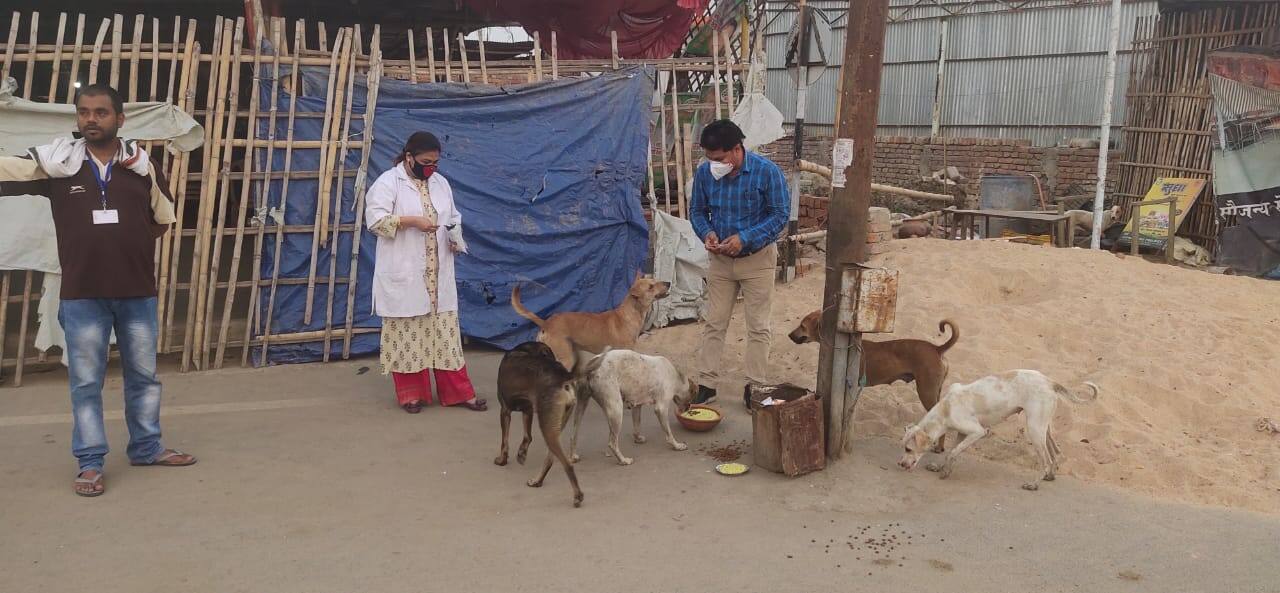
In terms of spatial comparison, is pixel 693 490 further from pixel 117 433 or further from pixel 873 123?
pixel 117 433

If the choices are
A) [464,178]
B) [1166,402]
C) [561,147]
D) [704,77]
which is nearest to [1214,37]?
[704,77]

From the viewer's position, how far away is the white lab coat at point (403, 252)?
5410 millimetres

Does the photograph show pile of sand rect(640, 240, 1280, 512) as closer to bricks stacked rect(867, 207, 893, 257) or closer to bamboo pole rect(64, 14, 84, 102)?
bricks stacked rect(867, 207, 893, 257)

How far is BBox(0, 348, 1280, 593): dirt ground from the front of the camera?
339 cm

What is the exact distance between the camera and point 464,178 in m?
7.05

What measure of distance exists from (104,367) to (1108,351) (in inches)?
237

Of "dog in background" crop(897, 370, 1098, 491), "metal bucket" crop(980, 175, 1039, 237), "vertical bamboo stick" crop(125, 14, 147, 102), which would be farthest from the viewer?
"metal bucket" crop(980, 175, 1039, 237)

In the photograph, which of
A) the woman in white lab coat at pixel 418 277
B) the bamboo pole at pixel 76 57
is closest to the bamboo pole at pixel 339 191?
the woman in white lab coat at pixel 418 277

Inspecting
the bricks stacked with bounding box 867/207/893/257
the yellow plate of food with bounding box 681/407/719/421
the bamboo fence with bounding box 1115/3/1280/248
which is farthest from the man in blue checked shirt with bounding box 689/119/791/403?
the bamboo fence with bounding box 1115/3/1280/248

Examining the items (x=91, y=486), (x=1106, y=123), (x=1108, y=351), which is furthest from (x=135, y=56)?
(x=1106, y=123)

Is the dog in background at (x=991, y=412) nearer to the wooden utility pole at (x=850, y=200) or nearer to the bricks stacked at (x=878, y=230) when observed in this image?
the wooden utility pole at (x=850, y=200)

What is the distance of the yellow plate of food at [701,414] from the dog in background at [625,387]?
202 millimetres

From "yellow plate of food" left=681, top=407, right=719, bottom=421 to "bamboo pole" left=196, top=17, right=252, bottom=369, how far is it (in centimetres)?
359

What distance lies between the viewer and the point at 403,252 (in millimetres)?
5449
